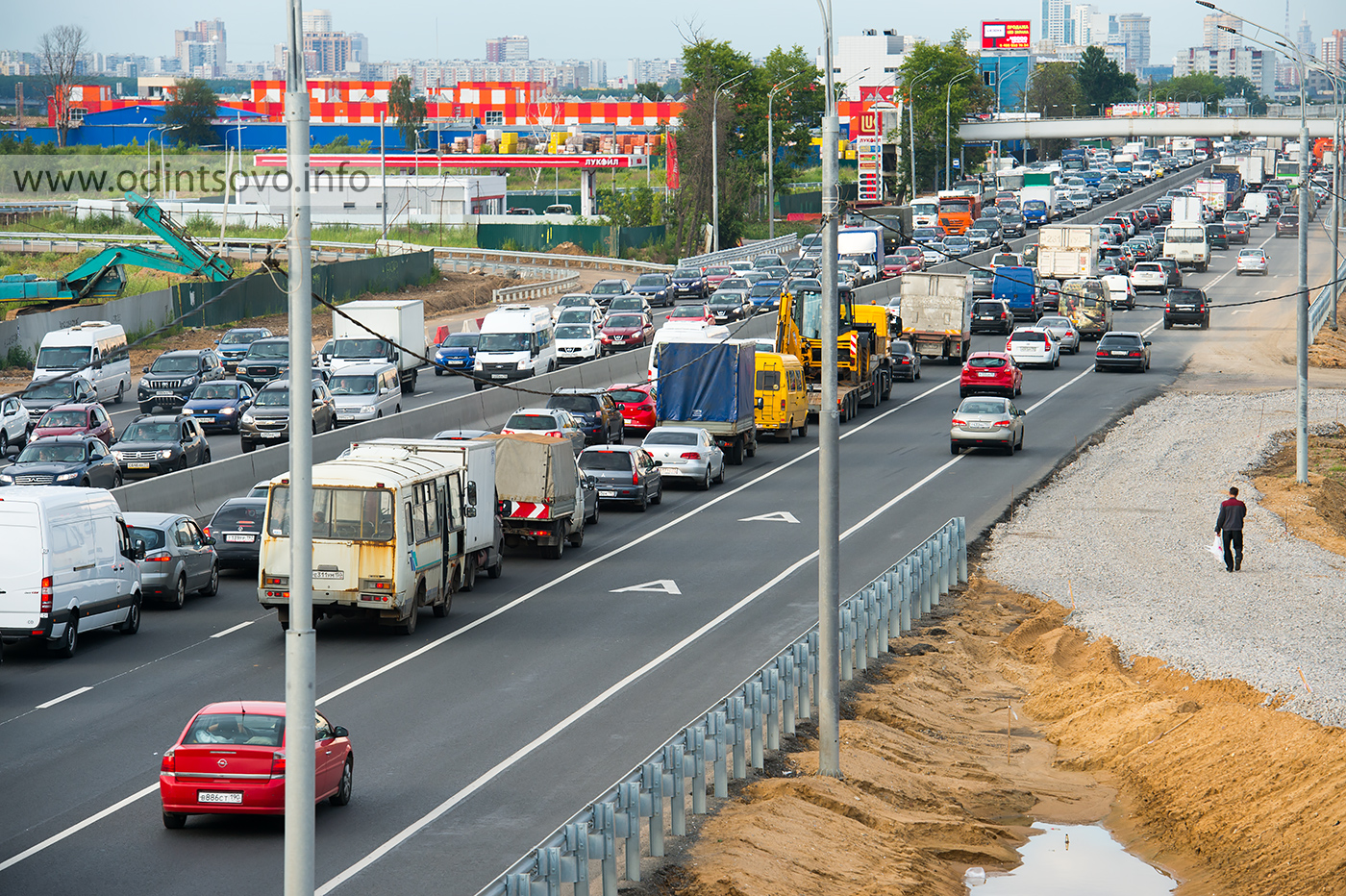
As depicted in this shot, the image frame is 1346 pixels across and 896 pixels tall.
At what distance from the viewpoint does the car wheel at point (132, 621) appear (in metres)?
24.9

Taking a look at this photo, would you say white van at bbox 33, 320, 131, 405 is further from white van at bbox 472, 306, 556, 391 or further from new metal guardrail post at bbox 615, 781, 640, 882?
new metal guardrail post at bbox 615, 781, 640, 882

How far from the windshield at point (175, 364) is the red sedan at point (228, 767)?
35978mm

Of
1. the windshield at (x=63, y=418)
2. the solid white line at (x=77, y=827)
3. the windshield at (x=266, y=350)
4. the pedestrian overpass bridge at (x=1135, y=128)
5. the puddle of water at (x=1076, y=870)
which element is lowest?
the puddle of water at (x=1076, y=870)

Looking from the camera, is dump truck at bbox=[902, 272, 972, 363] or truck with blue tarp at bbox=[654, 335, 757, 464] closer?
truck with blue tarp at bbox=[654, 335, 757, 464]

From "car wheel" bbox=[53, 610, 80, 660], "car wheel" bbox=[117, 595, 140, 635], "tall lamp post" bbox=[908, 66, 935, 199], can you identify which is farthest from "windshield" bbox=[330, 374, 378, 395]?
"tall lamp post" bbox=[908, 66, 935, 199]

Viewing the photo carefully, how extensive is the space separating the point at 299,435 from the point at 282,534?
13.9m

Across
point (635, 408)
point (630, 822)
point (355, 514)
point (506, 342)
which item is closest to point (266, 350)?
point (506, 342)

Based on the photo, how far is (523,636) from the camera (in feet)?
81.3

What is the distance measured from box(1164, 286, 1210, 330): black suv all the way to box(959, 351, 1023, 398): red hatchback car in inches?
910

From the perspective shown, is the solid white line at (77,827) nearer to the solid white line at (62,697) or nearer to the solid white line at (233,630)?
the solid white line at (62,697)

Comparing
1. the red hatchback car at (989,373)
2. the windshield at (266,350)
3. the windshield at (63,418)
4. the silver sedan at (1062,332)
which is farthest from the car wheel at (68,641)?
the silver sedan at (1062,332)

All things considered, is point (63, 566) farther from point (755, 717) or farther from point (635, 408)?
point (635, 408)

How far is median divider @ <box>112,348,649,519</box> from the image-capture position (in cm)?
3288

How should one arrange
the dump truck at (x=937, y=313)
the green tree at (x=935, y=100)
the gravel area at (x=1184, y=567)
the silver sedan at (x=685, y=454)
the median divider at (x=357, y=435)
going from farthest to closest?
the green tree at (x=935, y=100) → the dump truck at (x=937, y=313) → the silver sedan at (x=685, y=454) → the median divider at (x=357, y=435) → the gravel area at (x=1184, y=567)
